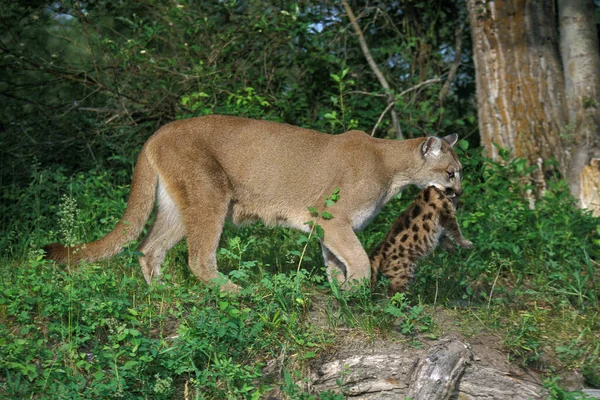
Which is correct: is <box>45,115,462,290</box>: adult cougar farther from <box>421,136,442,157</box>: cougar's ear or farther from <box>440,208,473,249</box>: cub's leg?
<box>440,208,473,249</box>: cub's leg

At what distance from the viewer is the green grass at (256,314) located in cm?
456

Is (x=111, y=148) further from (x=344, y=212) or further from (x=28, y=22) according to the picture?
(x=344, y=212)

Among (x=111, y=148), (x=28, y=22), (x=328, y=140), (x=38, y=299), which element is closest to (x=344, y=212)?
(x=328, y=140)

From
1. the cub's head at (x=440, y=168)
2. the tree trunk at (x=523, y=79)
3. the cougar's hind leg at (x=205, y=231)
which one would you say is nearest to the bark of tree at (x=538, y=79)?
the tree trunk at (x=523, y=79)

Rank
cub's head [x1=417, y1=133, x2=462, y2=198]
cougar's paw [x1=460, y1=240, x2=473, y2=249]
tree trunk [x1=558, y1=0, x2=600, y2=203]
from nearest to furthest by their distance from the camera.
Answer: cougar's paw [x1=460, y1=240, x2=473, y2=249] < cub's head [x1=417, y1=133, x2=462, y2=198] < tree trunk [x1=558, y1=0, x2=600, y2=203]

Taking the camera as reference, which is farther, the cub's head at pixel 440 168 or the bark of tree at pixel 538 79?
the bark of tree at pixel 538 79

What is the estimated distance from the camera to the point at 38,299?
5074 millimetres

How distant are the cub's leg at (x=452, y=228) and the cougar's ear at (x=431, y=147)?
0.55 metres

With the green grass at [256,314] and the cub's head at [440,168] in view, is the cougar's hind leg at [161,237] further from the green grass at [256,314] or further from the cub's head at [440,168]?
the cub's head at [440,168]

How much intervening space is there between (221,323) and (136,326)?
0.64 meters

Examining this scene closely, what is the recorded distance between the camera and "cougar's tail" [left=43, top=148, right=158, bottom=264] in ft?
19.9

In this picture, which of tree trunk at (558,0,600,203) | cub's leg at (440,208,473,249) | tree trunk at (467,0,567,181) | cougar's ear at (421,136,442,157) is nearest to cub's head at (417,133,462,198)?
cougar's ear at (421,136,442,157)

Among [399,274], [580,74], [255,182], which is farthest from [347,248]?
[580,74]

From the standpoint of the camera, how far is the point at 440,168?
6.82m
